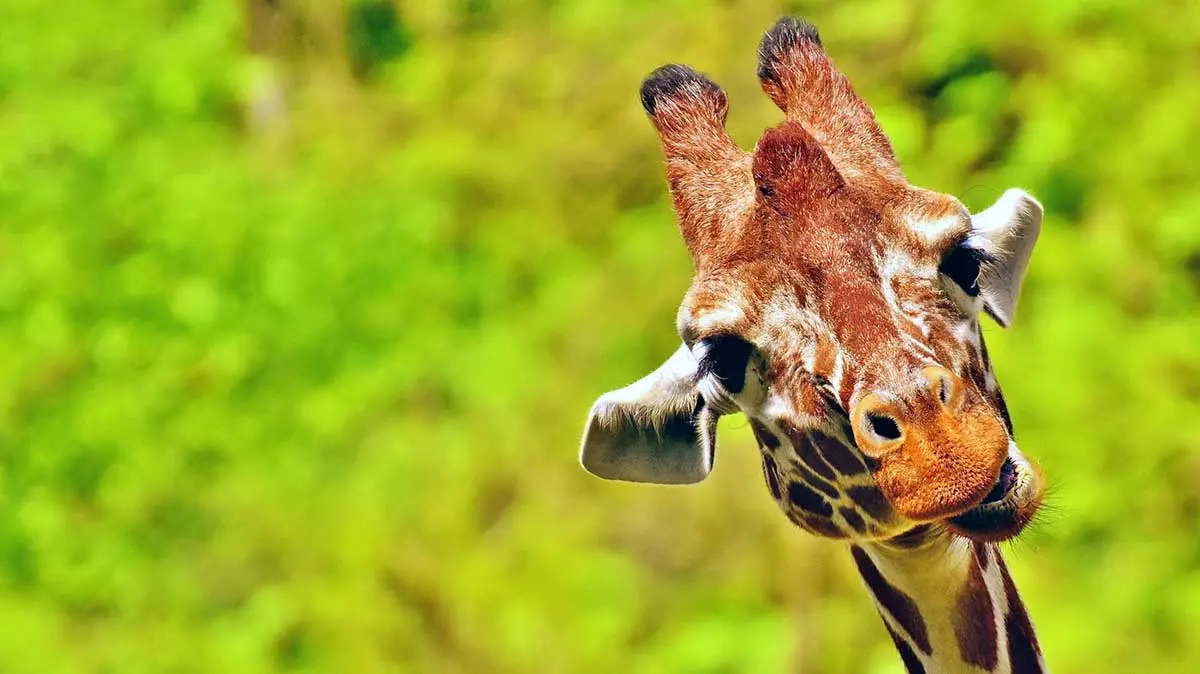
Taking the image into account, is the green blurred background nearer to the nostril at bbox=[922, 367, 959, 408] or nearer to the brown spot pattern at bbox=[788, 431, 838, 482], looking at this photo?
the brown spot pattern at bbox=[788, 431, 838, 482]

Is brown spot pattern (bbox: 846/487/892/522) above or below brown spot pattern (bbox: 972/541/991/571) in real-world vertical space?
above

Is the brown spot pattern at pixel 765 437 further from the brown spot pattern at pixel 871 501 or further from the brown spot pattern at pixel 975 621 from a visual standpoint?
the brown spot pattern at pixel 975 621

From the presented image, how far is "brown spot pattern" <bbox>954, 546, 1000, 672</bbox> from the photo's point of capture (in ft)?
6.52

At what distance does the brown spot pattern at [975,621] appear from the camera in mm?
1986

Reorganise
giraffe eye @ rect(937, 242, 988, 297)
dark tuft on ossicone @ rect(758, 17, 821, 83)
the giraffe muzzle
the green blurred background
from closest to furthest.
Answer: the giraffe muzzle, giraffe eye @ rect(937, 242, 988, 297), dark tuft on ossicone @ rect(758, 17, 821, 83), the green blurred background

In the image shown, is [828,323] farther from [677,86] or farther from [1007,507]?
[677,86]

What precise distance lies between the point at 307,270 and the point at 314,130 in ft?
4.17

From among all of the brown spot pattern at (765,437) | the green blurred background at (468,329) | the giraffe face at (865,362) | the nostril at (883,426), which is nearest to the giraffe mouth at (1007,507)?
the giraffe face at (865,362)

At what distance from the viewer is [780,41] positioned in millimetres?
2178

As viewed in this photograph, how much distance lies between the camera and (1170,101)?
4980mm

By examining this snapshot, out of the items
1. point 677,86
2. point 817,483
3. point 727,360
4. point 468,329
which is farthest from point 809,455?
point 468,329

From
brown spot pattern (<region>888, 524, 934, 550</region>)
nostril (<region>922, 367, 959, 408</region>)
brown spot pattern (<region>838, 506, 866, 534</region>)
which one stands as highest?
nostril (<region>922, 367, 959, 408</region>)

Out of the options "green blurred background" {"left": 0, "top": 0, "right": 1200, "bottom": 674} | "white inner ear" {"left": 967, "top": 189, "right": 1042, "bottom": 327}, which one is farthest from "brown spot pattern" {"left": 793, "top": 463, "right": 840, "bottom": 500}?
"green blurred background" {"left": 0, "top": 0, "right": 1200, "bottom": 674}

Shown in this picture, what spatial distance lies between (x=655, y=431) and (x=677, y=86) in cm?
50
